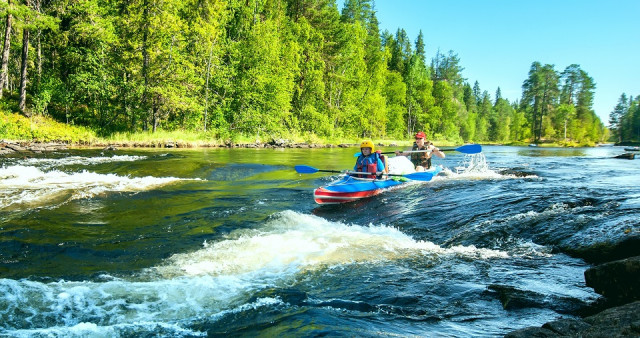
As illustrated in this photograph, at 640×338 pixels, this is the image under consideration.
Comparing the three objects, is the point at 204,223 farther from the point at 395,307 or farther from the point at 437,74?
the point at 437,74

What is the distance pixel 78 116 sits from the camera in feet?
85.1

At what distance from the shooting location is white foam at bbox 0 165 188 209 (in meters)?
8.77

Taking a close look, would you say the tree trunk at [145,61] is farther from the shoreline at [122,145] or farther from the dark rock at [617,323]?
the dark rock at [617,323]

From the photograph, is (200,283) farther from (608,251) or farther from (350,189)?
(350,189)

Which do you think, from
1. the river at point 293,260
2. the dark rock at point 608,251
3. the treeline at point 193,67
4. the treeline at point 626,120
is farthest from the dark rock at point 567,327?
the treeline at point 626,120

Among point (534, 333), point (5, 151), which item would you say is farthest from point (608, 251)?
point (5, 151)

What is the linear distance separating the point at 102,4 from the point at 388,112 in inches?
1543

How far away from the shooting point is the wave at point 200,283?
358 cm

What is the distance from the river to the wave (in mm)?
21

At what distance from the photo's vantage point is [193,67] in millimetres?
27969

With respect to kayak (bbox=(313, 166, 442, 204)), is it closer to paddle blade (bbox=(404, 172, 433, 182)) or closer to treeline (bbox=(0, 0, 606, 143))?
paddle blade (bbox=(404, 172, 433, 182))

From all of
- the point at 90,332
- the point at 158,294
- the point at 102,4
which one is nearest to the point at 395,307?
the point at 158,294

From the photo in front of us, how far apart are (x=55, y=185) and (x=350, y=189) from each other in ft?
25.8

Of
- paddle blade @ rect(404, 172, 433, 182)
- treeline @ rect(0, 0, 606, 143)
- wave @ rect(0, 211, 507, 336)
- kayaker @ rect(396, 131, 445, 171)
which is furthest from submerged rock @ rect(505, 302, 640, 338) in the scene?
treeline @ rect(0, 0, 606, 143)
